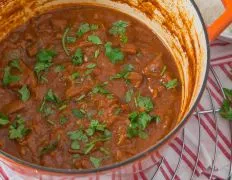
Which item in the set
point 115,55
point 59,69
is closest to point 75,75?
point 59,69

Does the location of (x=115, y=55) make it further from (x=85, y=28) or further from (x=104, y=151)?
(x=104, y=151)

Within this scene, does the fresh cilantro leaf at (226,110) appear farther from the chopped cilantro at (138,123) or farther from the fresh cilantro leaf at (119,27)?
the fresh cilantro leaf at (119,27)

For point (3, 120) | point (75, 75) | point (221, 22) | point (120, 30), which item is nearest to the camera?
point (221, 22)

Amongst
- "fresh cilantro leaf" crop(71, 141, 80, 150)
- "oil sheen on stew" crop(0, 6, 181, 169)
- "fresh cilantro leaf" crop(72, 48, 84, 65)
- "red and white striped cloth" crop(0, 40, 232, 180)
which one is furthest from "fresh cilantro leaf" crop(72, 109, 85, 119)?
"red and white striped cloth" crop(0, 40, 232, 180)

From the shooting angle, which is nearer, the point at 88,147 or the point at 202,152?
the point at 88,147

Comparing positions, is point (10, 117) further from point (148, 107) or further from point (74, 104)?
point (148, 107)

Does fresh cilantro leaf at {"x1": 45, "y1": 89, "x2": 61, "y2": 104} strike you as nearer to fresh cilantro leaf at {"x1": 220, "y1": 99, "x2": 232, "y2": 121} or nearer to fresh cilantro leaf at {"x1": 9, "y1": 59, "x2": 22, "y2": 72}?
fresh cilantro leaf at {"x1": 9, "y1": 59, "x2": 22, "y2": 72}

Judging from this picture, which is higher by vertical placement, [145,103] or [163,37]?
[163,37]

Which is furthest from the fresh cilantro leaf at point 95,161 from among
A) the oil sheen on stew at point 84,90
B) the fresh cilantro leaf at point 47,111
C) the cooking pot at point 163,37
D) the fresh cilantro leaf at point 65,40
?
the fresh cilantro leaf at point 65,40
